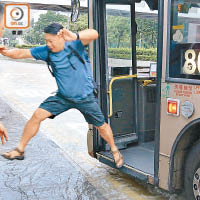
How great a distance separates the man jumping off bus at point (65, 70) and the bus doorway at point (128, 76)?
126cm

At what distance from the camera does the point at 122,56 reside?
18.1 ft

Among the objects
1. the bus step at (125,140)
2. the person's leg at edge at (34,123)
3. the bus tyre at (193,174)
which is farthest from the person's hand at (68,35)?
the bus step at (125,140)

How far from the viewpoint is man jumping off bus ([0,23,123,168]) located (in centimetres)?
348

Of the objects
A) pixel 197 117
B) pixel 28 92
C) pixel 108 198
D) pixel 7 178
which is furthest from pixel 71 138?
pixel 28 92

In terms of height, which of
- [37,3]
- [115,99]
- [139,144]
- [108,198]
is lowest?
[108,198]

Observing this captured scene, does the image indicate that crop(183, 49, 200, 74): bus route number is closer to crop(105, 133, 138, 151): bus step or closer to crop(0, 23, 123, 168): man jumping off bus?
crop(0, 23, 123, 168): man jumping off bus

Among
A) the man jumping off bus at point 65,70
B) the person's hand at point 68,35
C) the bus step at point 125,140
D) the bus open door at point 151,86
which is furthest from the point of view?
the bus step at point 125,140

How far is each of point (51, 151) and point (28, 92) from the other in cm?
853

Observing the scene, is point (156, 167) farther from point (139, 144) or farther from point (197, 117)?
point (139, 144)

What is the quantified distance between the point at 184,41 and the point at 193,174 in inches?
49.8

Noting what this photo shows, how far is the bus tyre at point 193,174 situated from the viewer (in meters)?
3.72

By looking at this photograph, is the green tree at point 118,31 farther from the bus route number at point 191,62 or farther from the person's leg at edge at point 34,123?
the person's leg at edge at point 34,123

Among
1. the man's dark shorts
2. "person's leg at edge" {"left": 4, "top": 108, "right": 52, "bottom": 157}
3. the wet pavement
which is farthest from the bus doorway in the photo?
"person's leg at edge" {"left": 4, "top": 108, "right": 52, "bottom": 157}

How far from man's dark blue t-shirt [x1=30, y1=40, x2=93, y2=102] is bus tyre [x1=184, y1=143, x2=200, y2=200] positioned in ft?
3.84
